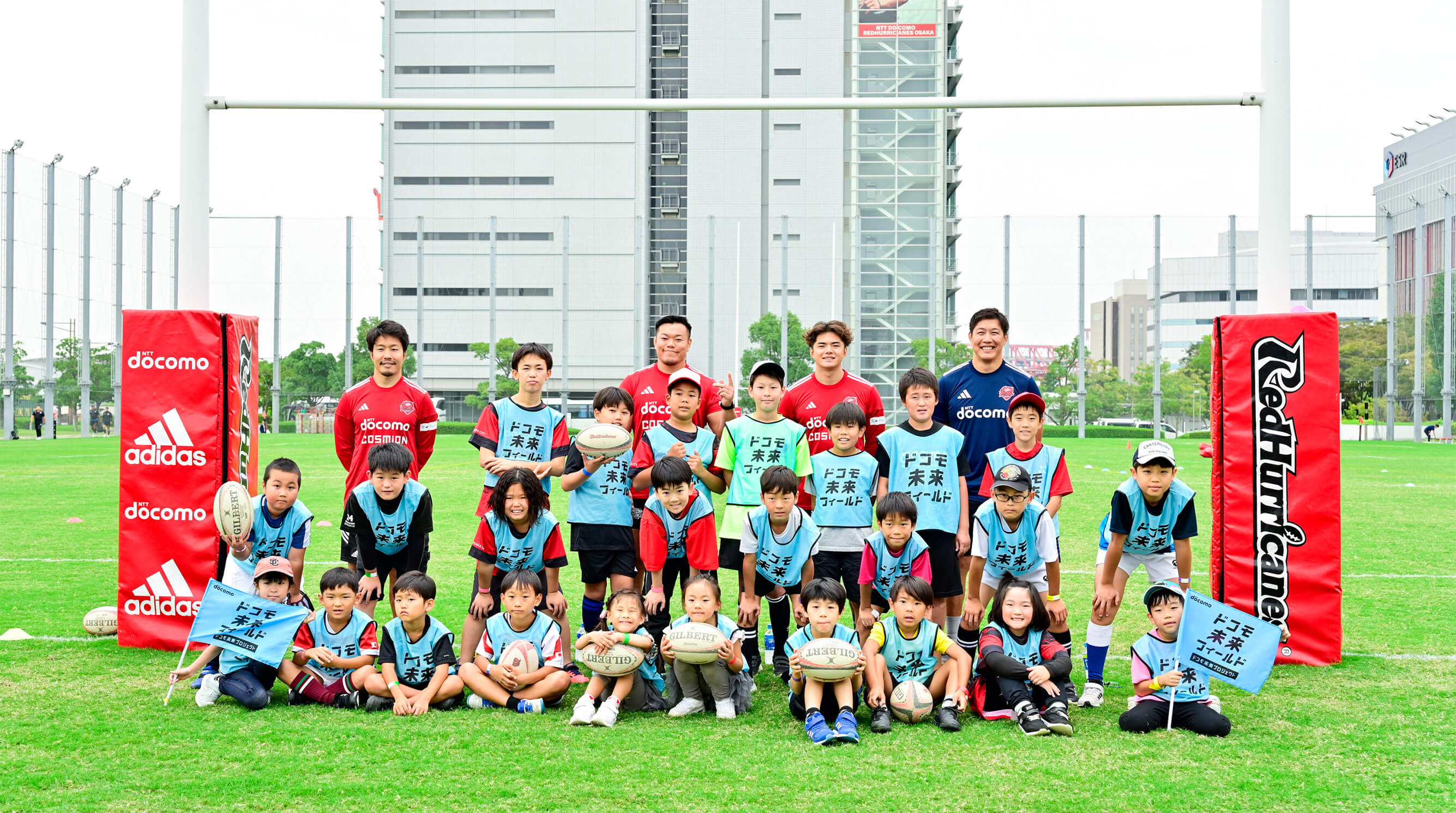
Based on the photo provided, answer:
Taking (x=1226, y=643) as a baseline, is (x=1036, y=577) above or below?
above

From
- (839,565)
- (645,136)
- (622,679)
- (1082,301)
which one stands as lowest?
(622,679)

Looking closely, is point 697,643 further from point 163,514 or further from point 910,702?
point 163,514

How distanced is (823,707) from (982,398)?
6.34 ft

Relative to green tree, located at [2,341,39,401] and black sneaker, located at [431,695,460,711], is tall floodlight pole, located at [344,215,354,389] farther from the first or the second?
black sneaker, located at [431,695,460,711]

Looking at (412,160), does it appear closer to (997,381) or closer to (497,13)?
(497,13)

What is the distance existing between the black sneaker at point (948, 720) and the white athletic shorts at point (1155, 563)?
50.7 inches

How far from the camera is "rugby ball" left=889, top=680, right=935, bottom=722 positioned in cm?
406

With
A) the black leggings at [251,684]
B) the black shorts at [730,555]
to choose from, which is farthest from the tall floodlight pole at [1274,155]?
the black leggings at [251,684]

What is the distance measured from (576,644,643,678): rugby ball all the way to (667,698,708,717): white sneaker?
26cm

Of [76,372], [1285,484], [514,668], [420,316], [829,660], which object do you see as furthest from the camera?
[420,316]

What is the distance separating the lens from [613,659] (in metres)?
4.12

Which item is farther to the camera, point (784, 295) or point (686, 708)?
point (784, 295)

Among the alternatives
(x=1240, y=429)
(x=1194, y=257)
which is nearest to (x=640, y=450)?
(x=1240, y=429)

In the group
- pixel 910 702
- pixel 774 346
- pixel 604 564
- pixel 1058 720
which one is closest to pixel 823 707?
pixel 910 702
